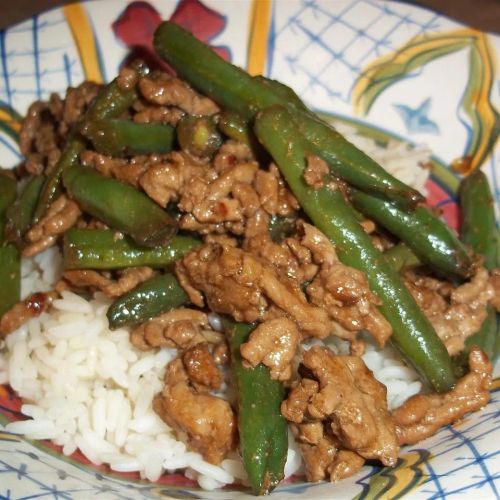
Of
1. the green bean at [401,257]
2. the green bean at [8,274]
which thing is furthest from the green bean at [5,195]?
the green bean at [401,257]

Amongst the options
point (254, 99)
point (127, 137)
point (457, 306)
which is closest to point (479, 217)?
point (457, 306)

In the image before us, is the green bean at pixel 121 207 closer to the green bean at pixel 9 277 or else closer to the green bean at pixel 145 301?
the green bean at pixel 145 301

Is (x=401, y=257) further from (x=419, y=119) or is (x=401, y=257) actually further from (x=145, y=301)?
(x=419, y=119)

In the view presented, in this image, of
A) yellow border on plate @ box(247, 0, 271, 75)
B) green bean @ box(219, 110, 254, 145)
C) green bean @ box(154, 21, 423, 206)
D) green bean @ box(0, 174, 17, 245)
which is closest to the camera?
green bean @ box(154, 21, 423, 206)

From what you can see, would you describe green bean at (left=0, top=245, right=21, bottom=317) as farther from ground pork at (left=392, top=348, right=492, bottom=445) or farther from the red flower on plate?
ground pork at (left=392, top=348, right=492, bottom=445)

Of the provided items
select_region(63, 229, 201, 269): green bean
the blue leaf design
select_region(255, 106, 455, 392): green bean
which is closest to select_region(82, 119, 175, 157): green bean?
select_region(63, 229, 201, 269): green bean

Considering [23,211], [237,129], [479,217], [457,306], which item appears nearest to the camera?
[237,129]

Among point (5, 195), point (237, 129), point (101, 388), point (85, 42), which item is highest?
point (85, 42)
